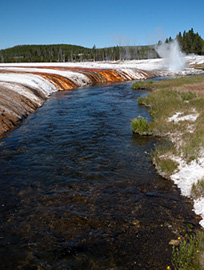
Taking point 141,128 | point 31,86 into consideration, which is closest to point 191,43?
point 31,86

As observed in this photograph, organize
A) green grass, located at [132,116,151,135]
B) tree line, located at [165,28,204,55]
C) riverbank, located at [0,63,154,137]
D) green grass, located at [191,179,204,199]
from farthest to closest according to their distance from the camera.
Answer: tree line, located at [165,28,204,55], riverbank, located at [0,63,154,137], green grass, located at [132,116,151,135], green grass, located at [191,179,204,199]

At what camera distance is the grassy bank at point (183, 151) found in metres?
4.40

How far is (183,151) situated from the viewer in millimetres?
8609

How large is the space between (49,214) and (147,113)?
43.5 feet

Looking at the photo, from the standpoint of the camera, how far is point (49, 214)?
6000 mm

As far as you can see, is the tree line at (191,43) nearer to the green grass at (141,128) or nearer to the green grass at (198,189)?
the green grass at (141,128)

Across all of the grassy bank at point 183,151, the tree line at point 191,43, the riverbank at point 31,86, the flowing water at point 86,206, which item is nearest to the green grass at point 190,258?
the grassy bank at point 183,151

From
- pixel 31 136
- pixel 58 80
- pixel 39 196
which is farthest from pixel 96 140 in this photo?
pixel 58 80

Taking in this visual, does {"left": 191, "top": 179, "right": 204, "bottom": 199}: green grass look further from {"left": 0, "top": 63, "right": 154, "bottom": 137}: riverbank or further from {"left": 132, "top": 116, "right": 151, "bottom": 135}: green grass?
{"left": 0, "top": 63, "right": 154, "bottom": 137}: riverbank

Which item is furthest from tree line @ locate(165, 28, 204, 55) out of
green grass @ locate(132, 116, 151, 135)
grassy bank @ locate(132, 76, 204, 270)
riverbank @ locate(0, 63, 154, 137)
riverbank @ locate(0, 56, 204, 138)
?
green grass @ locate(132, 116, 151, 135)

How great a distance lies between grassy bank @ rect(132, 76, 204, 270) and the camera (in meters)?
4.40

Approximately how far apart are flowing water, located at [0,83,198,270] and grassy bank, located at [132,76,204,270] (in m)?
0.34

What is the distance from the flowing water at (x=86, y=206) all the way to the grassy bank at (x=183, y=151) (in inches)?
13.5

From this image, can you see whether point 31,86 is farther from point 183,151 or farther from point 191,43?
point 191,43
